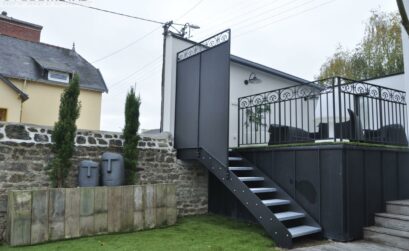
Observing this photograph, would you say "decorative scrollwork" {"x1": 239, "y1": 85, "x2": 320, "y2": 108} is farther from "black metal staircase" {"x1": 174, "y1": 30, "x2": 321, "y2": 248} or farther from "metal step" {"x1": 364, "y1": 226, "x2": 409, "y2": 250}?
"metal step" {"x1": 364, "y1": 226, "x2": 409, "y2": 250}

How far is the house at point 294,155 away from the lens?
16.6ft

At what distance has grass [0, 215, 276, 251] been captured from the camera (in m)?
4.58

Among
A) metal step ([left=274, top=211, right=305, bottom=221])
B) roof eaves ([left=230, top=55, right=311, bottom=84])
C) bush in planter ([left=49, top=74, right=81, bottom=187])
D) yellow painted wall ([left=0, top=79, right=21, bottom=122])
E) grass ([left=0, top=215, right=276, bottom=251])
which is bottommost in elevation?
grass ([left=0, top=215, right=276, bottom=251])

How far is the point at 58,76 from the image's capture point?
13984mm

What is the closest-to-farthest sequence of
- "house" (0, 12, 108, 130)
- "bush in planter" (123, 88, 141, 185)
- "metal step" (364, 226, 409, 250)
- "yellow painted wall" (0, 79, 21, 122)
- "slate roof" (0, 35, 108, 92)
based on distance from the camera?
1. "metal step" (364, 226, 409, 250)
2. "bush in planter" (123, 88, 141, 185)
3. "yellow painted wall" (0, 79, 21, 122)
4. "house" (0, 12, 108, 130)
5. "slate roof" (0, 35, 108, 92)

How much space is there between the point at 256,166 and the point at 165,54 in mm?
3558

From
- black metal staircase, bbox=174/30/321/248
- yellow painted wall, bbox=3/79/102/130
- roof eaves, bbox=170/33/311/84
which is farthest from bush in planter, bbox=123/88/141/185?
yellow painted wall, bbox=3/79/102/130

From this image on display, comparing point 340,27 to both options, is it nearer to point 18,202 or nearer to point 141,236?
point 141,236

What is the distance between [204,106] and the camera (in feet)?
21.6

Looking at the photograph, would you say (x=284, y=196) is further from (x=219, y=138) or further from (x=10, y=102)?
(x=10, y=102)

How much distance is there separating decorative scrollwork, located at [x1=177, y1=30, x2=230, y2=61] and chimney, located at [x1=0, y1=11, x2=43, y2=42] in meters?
12.3

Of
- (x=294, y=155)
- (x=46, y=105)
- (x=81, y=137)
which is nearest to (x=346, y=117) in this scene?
(x=294, y=155)

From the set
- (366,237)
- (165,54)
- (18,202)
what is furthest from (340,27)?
(18,202)

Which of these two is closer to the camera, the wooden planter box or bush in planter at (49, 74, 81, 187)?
the wooden planter box
